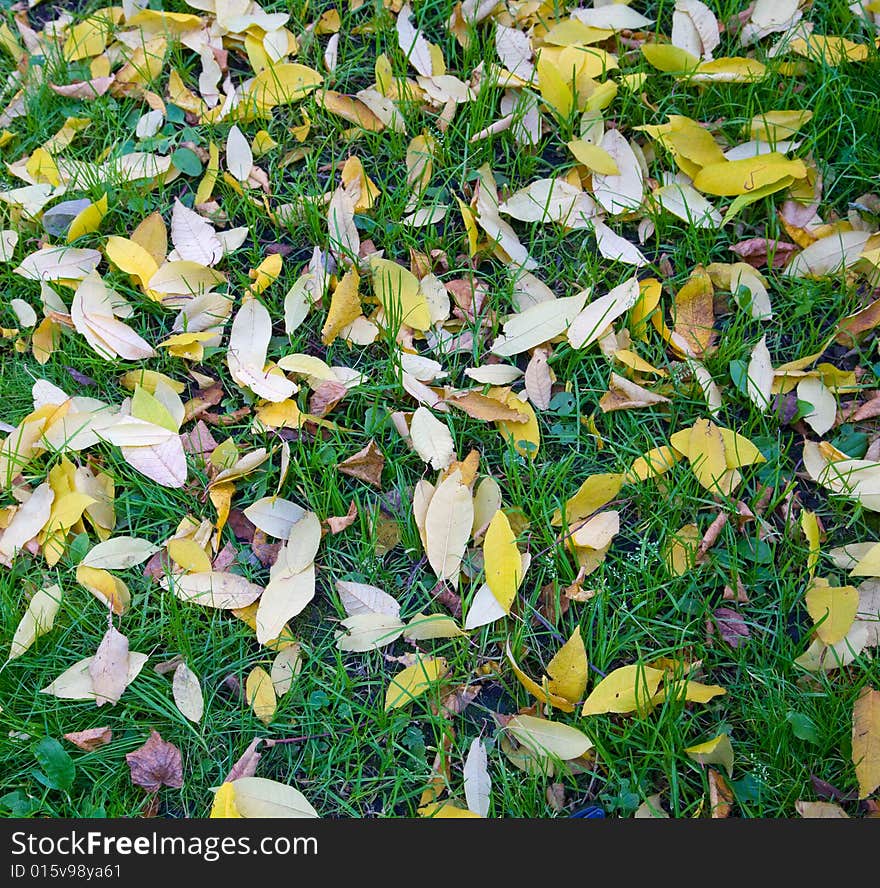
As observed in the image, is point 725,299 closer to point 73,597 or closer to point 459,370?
point 459,370

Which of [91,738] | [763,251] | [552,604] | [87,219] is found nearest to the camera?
[91,738]

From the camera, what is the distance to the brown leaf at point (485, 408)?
182cm

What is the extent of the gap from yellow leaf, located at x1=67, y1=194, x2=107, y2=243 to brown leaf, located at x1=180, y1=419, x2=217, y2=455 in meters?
0.62

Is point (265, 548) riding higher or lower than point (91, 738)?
higher

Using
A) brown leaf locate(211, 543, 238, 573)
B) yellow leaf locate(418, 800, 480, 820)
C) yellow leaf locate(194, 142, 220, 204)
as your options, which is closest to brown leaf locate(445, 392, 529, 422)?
brown leaf locate(211, 543, 238, 573)

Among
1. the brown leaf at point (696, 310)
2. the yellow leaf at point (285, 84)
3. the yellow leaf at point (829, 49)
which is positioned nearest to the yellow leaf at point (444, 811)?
the brown leaf at point (696, 310)

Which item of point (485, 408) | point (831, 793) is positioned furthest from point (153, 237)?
point (831, 793)

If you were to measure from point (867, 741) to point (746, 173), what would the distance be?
1221 millimetres

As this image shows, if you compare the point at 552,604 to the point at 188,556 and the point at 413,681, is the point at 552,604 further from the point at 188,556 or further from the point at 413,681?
the point at 188,556

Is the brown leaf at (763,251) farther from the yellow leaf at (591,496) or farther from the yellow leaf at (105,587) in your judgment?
the yellow leaf at (105,587)

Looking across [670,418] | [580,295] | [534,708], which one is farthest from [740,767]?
[580,295]

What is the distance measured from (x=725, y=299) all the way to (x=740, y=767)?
98cm

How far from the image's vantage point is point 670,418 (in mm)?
1846

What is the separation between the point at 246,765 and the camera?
152 centimetres
